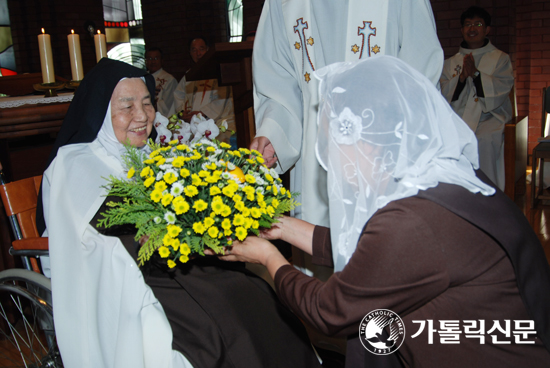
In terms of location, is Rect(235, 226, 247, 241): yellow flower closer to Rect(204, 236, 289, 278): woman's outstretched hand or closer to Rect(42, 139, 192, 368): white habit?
Rect(204, 236, 289, 278): woman's outstretched hand

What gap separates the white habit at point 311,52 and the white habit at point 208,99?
387 cm

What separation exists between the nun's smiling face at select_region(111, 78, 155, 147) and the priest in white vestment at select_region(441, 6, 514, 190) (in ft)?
14.9

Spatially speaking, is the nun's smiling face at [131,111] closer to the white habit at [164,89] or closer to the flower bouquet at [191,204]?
the flower bouquet at [191,204]

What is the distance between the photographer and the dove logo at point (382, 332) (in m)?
1.45

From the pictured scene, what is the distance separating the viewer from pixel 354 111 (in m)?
1.42

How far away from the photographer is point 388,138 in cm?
140

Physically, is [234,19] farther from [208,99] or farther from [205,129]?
[205,129]

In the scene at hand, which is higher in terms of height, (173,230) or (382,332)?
(173,230)

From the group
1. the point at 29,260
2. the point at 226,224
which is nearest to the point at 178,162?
the point at 226,224

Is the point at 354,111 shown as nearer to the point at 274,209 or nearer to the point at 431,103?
the point at 431,103

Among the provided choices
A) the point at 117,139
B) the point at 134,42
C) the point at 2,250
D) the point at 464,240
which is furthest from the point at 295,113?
the point at 134,42

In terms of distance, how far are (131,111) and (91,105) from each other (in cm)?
19

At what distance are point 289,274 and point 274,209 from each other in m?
0.24

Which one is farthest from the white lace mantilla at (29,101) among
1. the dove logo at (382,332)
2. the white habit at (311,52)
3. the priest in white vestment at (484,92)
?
the priest in white vestment at (484,92)
